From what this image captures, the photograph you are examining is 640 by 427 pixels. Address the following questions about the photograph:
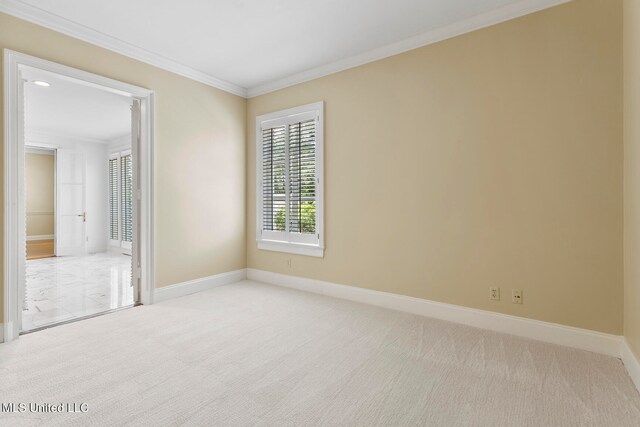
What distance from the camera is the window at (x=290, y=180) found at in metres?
4.18

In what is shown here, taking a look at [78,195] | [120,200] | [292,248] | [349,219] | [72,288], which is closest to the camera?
[349,219]

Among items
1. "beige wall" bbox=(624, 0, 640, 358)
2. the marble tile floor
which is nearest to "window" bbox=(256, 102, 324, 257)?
the marble tile floor

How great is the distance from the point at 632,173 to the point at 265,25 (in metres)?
3.23

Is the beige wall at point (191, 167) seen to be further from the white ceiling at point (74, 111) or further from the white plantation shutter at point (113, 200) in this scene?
the white plantation shutter at point (113, 200)

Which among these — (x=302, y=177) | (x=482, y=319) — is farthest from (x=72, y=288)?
(x=482, y=319)

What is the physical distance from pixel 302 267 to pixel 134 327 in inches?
80.2

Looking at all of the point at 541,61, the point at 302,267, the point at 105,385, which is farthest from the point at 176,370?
the point at 541,61

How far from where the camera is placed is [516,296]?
2.85 m

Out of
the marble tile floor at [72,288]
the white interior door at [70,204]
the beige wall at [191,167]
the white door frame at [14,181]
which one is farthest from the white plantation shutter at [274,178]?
the white interior door at [70,204]

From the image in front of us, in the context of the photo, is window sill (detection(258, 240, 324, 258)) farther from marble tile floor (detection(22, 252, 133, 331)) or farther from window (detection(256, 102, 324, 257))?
marble tile floor (detection(22, 252, 133, 331))

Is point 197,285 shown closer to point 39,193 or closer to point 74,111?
point 74,111

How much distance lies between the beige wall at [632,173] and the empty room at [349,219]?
3 centimetres

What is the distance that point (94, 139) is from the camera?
7984mm

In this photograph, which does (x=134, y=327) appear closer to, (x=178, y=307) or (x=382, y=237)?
(x=178, y=307)
